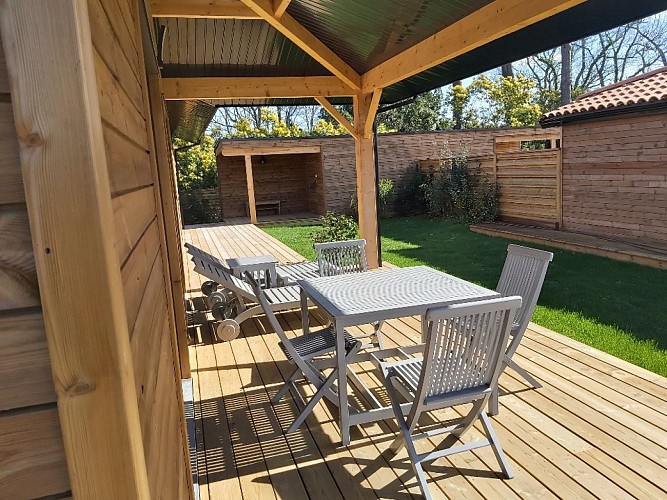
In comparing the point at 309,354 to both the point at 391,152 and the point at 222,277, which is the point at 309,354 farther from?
the point at 391,152

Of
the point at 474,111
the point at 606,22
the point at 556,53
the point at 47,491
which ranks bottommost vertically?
the point at 47,491

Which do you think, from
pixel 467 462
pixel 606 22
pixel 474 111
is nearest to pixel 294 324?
pixel 467 462

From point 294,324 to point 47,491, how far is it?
4.27 metres

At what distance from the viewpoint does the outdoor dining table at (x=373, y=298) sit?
8.86ft

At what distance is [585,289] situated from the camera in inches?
228

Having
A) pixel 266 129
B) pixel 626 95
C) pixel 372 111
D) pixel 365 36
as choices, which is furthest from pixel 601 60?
pixel 365 36

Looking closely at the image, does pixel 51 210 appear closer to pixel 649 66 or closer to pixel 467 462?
pixel 467 462

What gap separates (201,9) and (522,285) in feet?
11.5

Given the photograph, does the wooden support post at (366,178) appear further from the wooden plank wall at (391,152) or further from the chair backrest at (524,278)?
the wooden plank wall at (391,152)

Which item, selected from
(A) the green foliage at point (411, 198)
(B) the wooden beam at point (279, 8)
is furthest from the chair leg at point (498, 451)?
(A) the green foliage at point (411, 198)

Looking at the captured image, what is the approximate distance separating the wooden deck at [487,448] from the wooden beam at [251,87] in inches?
144

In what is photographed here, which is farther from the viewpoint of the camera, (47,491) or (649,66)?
(649,66)

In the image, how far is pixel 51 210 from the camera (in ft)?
1.93

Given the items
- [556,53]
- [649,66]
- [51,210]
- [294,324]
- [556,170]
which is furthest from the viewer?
[556,53]
